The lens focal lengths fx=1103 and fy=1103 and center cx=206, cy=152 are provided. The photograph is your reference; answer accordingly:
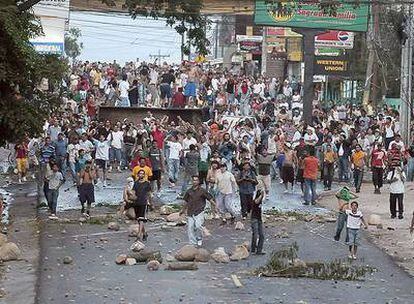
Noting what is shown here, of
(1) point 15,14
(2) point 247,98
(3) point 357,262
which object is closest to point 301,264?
(3) point 357,262

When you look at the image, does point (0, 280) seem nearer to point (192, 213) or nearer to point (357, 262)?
point (192, 213)

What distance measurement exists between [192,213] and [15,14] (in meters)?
5.41

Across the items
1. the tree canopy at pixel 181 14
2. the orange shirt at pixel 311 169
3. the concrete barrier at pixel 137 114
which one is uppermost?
the tree canopy at pixel 181 14

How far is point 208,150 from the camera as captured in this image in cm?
3092

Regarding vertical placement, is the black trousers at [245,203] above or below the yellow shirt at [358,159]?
below

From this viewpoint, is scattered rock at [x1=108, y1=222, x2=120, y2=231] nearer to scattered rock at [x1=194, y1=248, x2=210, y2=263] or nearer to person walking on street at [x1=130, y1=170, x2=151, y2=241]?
person walking on street at [x1=130, y1=170, x2=151, y2=241]

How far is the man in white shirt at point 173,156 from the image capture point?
107ft

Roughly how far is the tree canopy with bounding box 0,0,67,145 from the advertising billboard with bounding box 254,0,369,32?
819 inches

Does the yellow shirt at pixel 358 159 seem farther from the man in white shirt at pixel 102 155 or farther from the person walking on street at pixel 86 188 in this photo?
the person walking on street at pixel 86 188

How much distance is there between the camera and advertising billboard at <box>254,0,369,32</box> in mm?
45125

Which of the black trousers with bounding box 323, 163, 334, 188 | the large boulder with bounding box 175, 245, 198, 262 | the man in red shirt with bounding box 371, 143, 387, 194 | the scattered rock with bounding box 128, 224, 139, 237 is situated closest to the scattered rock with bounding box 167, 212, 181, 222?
the scattered rock with bounding box 128, 224, 139, 237

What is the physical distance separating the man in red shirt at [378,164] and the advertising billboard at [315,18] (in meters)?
11.9

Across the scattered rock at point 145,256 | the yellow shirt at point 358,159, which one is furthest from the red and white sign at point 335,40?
the scattered rock at point 145,256

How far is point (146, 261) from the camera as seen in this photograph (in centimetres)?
2091
